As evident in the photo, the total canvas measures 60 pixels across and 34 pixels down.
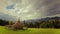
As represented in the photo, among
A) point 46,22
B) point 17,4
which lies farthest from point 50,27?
point 17,4

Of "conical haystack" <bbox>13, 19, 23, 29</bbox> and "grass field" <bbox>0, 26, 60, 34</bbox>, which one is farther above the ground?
"conical haystack" <bbox>13, 19, 23, 29</bbox>

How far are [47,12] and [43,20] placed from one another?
0.45 ft

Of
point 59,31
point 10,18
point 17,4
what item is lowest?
point 59,31

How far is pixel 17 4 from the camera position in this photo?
135 inches

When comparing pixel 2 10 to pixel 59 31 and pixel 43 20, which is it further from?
pixel 59 31

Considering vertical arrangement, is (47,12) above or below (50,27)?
above

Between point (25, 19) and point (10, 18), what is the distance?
23 cm

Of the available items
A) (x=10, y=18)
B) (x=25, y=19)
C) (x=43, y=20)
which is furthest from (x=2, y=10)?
(x=43, y=20)

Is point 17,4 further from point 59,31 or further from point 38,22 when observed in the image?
point 59,31

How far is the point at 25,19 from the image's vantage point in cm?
338

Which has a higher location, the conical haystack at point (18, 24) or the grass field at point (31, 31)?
the conical haystack at point (18, 24)

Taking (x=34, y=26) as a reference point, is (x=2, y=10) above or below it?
above

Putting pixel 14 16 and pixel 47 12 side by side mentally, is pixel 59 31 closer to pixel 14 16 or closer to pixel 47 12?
pixel 47 12

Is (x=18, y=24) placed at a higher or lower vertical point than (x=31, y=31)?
higher
